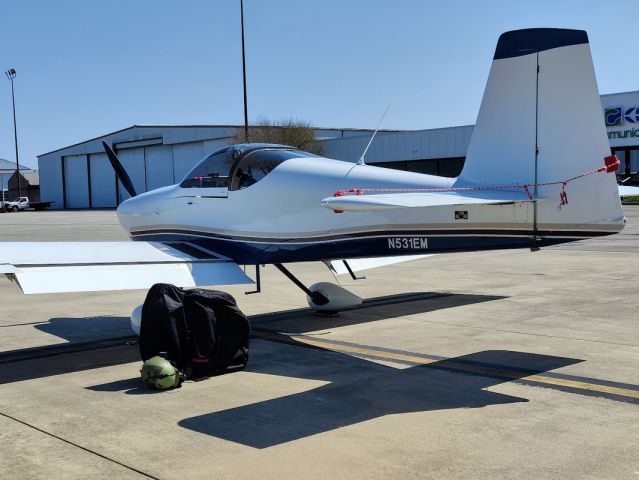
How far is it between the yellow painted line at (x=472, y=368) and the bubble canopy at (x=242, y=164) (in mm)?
2244

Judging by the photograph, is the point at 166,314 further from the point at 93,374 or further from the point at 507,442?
the point at 507,442

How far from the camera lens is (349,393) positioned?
20.7ft

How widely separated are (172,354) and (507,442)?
11.0 feet

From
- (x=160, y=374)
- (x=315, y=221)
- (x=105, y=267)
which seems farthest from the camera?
(x=315, y=221)

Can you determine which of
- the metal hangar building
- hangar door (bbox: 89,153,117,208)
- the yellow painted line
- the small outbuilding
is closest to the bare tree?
the metal hangar building

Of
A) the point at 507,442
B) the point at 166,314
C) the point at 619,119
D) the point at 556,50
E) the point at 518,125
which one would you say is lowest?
the point at 507,442

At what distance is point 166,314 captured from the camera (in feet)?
23.0

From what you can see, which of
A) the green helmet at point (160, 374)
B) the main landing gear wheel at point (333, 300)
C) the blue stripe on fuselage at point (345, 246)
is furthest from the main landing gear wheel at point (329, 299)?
the green helmet at point (160, 374)

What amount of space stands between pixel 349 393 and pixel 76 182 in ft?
259

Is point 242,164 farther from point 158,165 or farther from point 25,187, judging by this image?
point 25,187

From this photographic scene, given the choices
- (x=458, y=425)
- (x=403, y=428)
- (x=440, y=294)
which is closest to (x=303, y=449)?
(x=403, y=428)

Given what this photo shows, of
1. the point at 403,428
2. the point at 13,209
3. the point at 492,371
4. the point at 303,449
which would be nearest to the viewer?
the point at 303,449

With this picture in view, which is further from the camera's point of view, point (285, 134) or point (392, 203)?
point (285, 134)

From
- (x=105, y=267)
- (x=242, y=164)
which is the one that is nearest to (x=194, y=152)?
(x=242, y=164)
